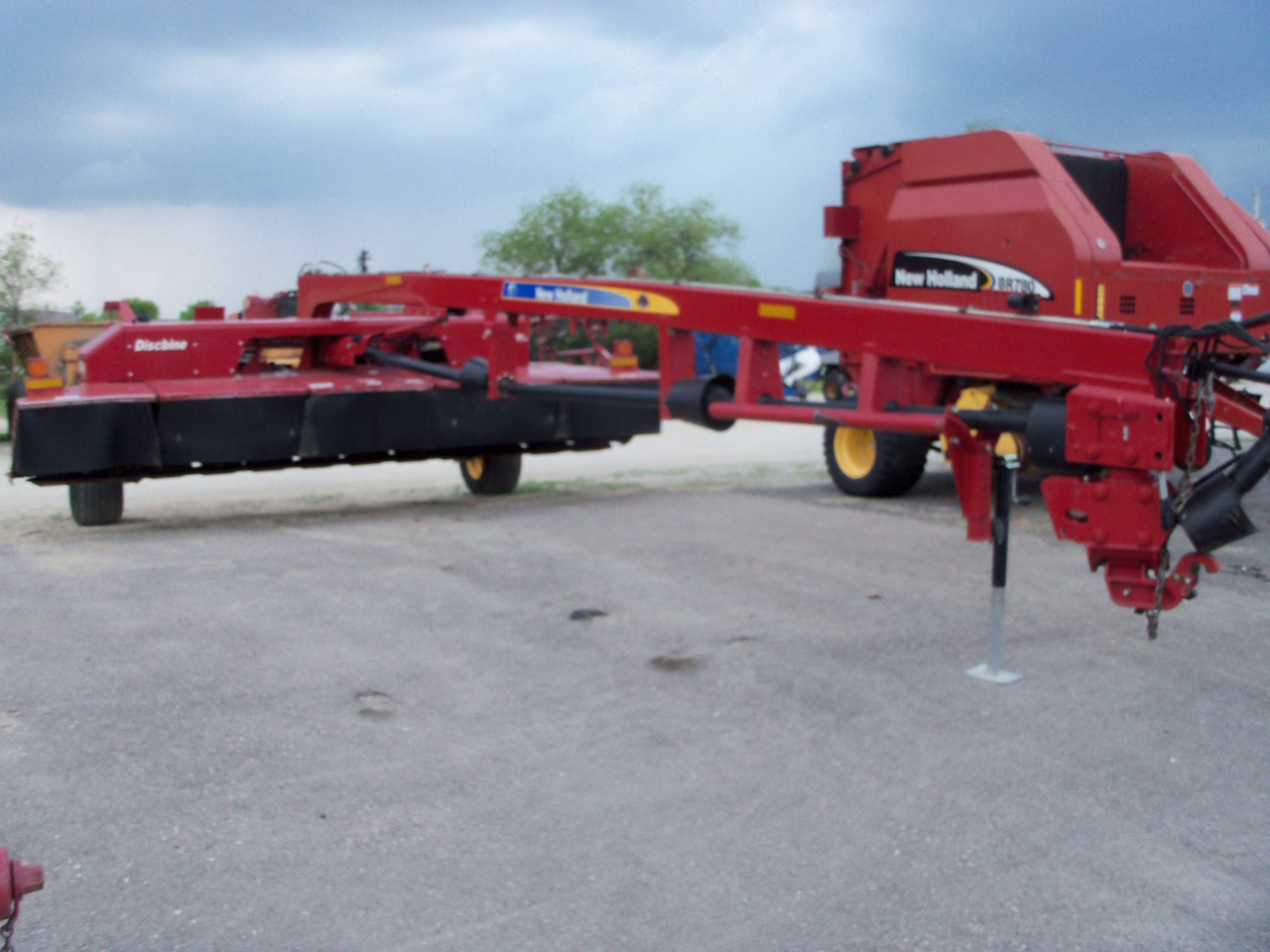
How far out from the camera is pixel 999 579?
4.90 m

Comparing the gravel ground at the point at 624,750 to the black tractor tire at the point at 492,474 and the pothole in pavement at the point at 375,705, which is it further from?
the black tractor tire at the point at 492,474

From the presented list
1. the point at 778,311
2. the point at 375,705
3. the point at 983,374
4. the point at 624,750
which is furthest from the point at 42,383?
the point at 983,374

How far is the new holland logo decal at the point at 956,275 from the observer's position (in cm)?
795

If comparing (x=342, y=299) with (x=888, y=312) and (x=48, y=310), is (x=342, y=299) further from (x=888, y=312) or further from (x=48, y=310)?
(x=48, y=310)

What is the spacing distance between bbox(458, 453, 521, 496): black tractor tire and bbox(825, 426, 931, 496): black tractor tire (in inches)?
95.2

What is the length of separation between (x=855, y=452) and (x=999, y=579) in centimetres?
490

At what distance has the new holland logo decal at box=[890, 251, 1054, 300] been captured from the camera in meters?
7.95

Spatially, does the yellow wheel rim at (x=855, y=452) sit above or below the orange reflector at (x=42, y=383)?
below

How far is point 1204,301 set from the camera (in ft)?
25.9

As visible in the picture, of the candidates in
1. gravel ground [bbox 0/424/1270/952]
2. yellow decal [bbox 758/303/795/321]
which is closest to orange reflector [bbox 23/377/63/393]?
gravel ground [bbox 0/424/1270/952]

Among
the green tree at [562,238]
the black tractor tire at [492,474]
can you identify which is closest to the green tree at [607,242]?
the green tree at [562,238]

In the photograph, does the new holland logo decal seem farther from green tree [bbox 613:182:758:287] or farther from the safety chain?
green tree [bbox 613:182:758:287]

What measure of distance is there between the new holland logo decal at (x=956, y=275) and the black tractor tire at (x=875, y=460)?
1.10 m

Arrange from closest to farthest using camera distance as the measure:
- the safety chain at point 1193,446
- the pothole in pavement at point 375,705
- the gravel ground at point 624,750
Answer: the gravel ground at point 624,750 → the safety chain at point 1193,446 → the pothole in pavement at point 375,705
